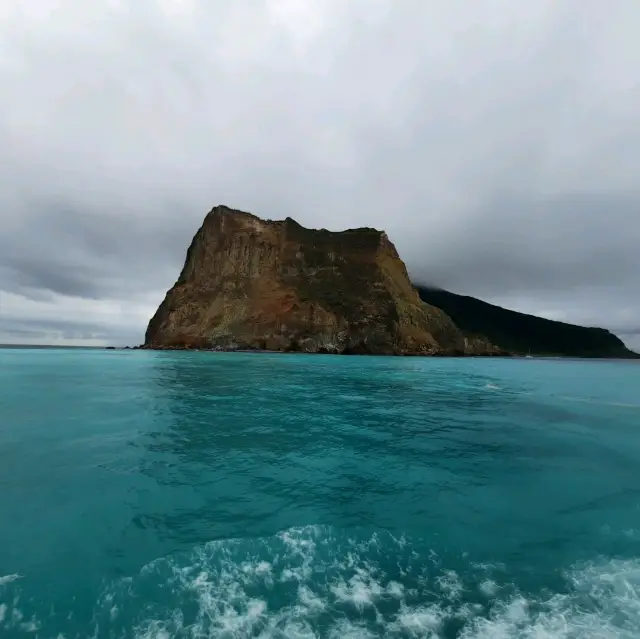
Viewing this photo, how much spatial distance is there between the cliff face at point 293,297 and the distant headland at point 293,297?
446mm

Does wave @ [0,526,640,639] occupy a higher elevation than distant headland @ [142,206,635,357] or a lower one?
lower

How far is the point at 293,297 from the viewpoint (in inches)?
6516

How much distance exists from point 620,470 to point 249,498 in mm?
14730

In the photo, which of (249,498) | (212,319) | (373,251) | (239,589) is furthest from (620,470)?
(373,251)

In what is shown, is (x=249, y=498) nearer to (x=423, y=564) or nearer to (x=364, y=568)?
(x=364, y=568)

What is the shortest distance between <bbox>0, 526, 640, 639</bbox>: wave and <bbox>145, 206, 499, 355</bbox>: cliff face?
147 meters

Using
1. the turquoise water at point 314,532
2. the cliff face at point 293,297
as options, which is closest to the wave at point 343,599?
the turquoise water at point 314,532

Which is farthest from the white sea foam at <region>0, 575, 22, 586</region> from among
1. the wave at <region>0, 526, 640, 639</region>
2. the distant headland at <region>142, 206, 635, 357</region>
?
the distant headland at <region>142, 206, 635, 357</region>

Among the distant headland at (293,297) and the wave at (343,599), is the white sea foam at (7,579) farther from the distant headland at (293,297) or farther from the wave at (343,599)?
the distant headland at (293,297)

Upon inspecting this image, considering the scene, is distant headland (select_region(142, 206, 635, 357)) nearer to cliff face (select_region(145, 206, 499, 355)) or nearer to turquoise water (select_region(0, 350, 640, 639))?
cliff face (select_region(145, 206, 499, 355))

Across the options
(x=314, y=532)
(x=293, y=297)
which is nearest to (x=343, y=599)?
(x=314, y=532)

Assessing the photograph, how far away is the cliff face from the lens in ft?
517

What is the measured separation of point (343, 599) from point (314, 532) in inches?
95.6

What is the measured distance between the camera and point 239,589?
22.3 feet
